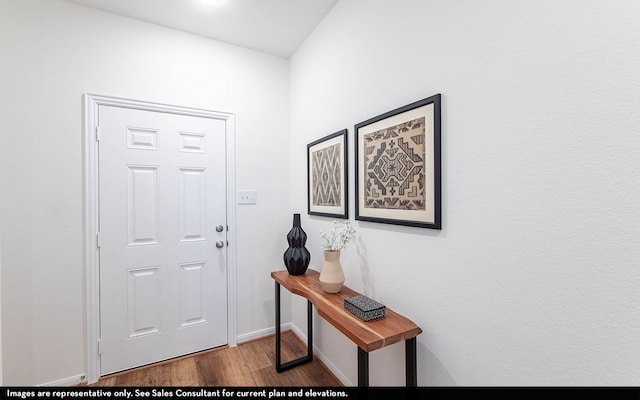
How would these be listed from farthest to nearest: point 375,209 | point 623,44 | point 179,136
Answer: point 179,136
point 375,209
point 623,44

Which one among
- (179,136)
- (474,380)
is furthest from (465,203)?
(179,136)

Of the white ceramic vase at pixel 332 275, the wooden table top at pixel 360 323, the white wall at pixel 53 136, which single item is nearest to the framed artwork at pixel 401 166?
the white ceramic vase at pixel 332 275

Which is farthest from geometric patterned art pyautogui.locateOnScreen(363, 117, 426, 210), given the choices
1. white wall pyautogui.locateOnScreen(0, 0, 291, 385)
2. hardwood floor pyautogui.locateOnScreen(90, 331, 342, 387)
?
white wall pyautogui.locateOnScreen(0, 0, 291, 385)

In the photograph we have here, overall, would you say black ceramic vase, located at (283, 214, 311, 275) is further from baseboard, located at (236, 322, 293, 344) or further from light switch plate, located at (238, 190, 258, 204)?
baseboard, located at (236, 322, 293, 344)

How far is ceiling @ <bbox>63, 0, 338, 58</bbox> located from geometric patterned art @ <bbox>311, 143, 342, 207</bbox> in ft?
3.33

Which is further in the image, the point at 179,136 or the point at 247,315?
the point at 247,315

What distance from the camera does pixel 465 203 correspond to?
1115mm

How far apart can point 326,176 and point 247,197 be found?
2.78 feet

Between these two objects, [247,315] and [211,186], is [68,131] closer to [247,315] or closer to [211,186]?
[211,186]

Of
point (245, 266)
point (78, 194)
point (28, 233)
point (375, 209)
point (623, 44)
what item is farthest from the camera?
point (245, 266)

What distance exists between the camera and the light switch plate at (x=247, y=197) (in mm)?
2467

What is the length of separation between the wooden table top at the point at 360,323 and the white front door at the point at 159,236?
105 cm

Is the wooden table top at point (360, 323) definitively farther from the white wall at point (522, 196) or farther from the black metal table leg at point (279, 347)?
the black metal table leg at point (279, 347)

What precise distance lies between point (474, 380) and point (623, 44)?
120 centimetres
